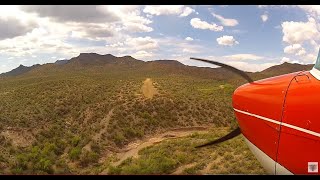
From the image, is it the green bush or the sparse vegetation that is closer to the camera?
the sparse vegetation

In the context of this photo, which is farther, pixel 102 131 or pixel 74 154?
pixel 102 131

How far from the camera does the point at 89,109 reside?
3055cm

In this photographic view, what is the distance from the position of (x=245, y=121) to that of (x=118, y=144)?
1633 cm

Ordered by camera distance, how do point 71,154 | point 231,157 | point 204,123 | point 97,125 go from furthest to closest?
point 204,123 < point 97,125 < point 71,154 < point 231,157

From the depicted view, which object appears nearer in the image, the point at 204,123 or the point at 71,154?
the point at 71,154

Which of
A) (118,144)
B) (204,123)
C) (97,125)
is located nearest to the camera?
(118,144)

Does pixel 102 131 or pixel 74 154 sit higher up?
pixel 102 131

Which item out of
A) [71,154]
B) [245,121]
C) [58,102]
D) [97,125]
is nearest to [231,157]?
[245,121]

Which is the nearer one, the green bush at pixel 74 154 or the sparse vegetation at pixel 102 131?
the sparse vegetation at pixel 102 131

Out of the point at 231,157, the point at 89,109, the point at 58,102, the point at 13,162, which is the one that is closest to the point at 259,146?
the point at 231,157

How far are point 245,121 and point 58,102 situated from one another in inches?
1188
